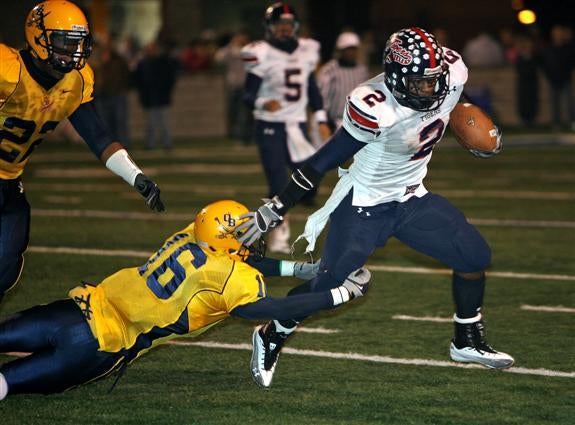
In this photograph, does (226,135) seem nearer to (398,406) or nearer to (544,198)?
(544,198)

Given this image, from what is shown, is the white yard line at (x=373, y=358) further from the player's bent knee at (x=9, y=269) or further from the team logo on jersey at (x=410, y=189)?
the player's bent knee at (x=9, y=269)

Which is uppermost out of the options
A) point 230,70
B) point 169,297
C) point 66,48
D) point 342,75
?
point 66,48

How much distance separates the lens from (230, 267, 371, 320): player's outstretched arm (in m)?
5.09

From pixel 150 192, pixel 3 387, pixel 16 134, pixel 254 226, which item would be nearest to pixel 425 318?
pixel 150 192

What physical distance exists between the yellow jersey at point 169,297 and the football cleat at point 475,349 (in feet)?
4.11

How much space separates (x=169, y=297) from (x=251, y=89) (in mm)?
4622

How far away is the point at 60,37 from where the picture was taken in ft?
18.7

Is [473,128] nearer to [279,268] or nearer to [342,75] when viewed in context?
[279,268]

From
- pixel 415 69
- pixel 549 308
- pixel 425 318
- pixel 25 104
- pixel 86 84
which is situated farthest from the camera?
pixel 549 308

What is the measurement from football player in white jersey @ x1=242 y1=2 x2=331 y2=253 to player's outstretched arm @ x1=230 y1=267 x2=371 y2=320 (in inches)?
155

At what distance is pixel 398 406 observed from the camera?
523 cm

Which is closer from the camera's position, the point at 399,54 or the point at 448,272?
the point at 399,54

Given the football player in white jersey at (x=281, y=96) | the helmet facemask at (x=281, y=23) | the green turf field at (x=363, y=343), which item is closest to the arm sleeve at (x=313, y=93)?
the football player in white jersey at (x=281, y=96)

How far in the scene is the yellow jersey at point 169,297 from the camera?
5133 millimetres
